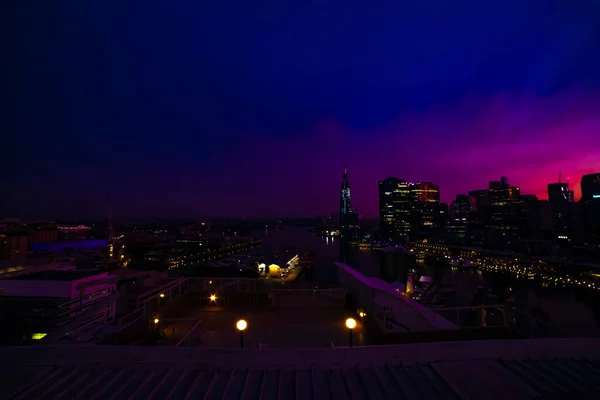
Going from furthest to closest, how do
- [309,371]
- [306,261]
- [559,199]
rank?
1. [559,199]
2. [306,261]
3. [309,371]

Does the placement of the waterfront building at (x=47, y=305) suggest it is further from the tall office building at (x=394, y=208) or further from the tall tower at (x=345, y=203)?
the tall tower at (x=345, y=203)

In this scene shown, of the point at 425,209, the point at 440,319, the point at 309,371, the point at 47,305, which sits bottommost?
the point at 47,305

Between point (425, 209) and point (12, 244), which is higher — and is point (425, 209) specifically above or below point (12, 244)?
above

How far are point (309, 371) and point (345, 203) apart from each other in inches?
4164

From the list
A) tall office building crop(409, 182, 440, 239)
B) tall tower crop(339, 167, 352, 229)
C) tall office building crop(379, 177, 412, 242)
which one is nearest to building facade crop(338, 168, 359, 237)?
tall tower crop(339, 167, 352, 229)

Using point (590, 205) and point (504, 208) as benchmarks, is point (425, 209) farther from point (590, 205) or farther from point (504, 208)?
point (590, 205)

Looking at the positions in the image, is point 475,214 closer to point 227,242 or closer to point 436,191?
point 436,191

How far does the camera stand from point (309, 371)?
2143mm

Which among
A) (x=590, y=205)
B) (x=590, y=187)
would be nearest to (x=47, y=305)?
(x=590, y=205)

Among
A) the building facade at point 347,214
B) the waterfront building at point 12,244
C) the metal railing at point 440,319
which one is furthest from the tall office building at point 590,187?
the waterfront building at point 12,244

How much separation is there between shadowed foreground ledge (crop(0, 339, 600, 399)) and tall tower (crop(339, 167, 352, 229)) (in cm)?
10298

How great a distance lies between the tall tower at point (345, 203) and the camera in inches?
4146

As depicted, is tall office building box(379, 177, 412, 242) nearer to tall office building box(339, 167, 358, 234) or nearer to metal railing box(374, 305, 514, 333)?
tall office building box(339, 167, 358, 234)

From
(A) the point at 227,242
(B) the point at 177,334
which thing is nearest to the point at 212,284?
(B) the point at 177,334
